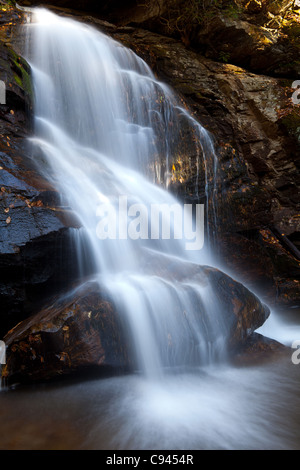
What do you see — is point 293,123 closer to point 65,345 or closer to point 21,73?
point 21,73

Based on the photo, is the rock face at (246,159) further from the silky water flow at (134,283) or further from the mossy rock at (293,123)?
the silky water flow at (134,283)

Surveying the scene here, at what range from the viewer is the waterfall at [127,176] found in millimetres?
3184

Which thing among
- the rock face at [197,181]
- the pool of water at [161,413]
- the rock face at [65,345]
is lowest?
the pool of water at [161,413]

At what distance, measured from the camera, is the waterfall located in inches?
125

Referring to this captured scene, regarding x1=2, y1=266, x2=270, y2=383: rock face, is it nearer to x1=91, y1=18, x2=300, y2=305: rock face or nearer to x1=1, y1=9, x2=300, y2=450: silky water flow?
x1=1, y1=9, x2=300, y2=450: silky water flow

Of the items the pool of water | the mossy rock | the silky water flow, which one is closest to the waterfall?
the silky water flow

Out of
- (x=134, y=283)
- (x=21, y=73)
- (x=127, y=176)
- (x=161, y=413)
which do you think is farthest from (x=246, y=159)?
(x=161, y=413)

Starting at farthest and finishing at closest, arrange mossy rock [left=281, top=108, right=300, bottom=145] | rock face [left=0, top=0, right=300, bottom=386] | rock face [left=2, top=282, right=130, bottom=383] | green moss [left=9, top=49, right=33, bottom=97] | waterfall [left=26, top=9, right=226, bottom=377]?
mossy rock [left=281, top=108, right=300, bottom=145], green moss [left=9, top=49, right=33, bottom=97], waterfall [left=26, top=9, right=226, bottom=377], rock face [left=0, top=0, right=300, bottom=386], rock face [left=2, top=282, right=130, bottom=383]

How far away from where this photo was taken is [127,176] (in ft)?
17.5

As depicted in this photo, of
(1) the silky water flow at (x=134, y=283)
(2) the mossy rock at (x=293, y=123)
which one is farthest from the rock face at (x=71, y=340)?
(2) the mossy rock at (x=293, y=123)

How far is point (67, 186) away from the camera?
3951 mm

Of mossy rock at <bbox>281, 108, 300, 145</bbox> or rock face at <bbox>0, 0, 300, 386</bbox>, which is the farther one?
mossy rock at <bbox>281, 108, 300, 145</bbox>

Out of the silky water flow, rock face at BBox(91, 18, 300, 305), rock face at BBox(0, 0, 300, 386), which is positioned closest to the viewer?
the silky water flow

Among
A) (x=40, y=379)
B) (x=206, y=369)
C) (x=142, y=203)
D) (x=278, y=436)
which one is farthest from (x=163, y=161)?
(x=278, y=436)
